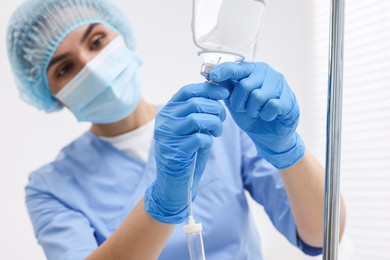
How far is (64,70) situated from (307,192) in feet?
2.35

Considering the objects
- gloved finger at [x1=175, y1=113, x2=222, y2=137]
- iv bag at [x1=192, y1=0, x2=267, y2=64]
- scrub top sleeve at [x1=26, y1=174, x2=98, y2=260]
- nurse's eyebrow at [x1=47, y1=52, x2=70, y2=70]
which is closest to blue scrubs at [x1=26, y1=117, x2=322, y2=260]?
scrub top sleeve at [x1=26, y1=174, x2=98, y2=260]

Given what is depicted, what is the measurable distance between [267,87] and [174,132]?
17 centimetres

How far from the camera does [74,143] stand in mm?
1267

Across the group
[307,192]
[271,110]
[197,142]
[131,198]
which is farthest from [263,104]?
[131,198]

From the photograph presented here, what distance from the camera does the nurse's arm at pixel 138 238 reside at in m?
0.84

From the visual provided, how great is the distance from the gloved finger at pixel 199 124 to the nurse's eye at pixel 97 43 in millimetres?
565

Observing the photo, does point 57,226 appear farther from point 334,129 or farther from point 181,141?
point 334,129

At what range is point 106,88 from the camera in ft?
3.90

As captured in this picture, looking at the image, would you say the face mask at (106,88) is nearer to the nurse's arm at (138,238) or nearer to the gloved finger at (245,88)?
the nurse's arm at (138,238)

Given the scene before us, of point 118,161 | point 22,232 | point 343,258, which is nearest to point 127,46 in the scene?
point 118,161

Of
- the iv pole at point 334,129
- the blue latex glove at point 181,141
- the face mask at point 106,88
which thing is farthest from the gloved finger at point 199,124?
the face mask at point 106,88

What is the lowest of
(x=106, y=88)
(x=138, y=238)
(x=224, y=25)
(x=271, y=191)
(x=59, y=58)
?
(x=271, y=191)

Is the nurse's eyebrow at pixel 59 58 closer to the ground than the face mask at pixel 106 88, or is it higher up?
higher up

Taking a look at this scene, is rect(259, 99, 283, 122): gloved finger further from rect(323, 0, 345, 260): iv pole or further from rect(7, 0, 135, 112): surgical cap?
rect(7, 0, 135, 112): surgical cap
